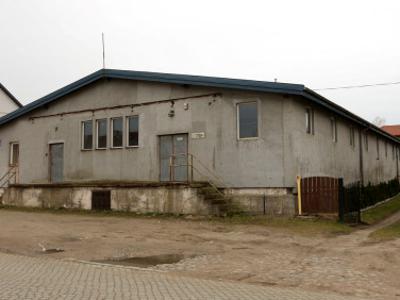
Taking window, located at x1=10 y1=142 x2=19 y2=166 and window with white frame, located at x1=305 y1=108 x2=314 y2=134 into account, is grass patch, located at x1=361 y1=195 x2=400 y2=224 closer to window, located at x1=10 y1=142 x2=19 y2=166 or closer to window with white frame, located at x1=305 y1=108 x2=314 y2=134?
window with white frame, located at x1=305 y1=108 x2=314 y2=134

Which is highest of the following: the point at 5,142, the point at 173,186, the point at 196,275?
the point at 5,142

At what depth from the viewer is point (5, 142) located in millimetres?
27906

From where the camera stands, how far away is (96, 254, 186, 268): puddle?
10.2 m

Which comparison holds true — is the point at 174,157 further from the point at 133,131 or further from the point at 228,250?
the point at 228,250

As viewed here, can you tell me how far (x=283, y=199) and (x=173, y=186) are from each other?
431 cm

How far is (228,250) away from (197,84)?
9.58m

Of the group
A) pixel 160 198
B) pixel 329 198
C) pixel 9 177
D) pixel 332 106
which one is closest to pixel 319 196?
pixel 329 198

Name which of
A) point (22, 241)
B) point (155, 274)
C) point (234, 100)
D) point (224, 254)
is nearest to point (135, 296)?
point (155, 274)

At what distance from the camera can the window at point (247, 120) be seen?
62.5 feet

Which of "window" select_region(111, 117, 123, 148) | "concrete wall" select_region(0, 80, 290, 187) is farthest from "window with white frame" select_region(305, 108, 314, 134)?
"window" select_region(111, 117, 123, 148)

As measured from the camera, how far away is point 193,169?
808 inches

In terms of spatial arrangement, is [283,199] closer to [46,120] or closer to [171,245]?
[171,245]

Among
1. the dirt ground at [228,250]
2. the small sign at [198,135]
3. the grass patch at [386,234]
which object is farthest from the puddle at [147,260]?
the small sign at [198,135]

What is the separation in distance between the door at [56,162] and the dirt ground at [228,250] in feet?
24.4
